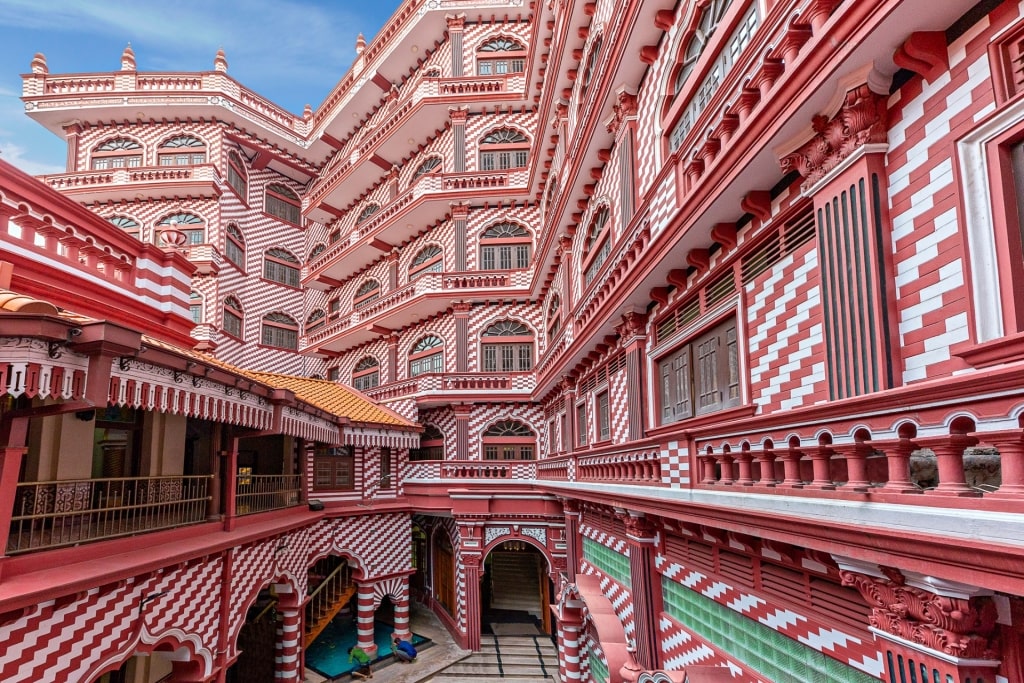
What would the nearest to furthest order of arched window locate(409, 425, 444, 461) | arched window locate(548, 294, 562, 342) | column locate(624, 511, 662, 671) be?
column locate(624, 511, 662, 671)
arched window locate(548, 294, 562, 342)
arched window locate(409, 425, 444, 461)

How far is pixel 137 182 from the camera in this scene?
2638 cm

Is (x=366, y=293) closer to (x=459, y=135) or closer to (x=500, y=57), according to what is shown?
(x=459, y=135)

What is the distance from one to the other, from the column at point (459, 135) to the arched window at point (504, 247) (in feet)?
8.92

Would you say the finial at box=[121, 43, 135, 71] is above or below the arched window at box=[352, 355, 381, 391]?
above

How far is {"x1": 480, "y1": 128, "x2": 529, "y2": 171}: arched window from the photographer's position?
23652mm

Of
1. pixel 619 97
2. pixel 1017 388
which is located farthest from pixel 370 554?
pixel 1017 388

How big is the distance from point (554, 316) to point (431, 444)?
7.43 m

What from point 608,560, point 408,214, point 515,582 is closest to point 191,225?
point 408,214

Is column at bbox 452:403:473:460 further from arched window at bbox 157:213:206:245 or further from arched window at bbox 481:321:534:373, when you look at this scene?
arched window at bbox 157:213:206:245

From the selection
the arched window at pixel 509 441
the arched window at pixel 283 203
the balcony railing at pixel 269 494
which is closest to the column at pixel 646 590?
the balcony railing at pixel 269 494

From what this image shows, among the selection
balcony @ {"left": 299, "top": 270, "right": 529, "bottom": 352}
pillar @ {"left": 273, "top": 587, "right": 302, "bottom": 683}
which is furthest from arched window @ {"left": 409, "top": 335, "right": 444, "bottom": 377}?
pillar @ {"left": 273, "top": 587, "right": 302, "bottom": 683}

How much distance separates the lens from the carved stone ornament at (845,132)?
439 cm

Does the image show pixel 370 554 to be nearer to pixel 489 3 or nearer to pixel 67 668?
pixel 67 668

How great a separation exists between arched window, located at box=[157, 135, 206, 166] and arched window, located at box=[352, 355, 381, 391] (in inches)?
457
